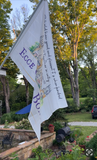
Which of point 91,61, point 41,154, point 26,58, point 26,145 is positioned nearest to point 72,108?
point 91,61

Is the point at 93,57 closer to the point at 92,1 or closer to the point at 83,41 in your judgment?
the point at 83,41

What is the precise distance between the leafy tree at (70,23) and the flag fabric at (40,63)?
20.6 metres

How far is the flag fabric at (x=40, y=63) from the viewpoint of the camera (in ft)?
12.2

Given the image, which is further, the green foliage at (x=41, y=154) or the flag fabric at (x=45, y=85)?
the green foliage at (x=41, y=154)

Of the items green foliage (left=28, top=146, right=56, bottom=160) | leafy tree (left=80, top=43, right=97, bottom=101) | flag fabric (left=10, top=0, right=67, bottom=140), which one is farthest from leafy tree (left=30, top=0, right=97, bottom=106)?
flag fabric (left=10, top=0, right=67, bottom=140)

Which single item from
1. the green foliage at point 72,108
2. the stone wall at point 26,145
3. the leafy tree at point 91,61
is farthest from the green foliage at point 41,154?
the leafy tree at point 91,61

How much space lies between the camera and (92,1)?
942 inches

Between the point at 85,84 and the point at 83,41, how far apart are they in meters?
10.9

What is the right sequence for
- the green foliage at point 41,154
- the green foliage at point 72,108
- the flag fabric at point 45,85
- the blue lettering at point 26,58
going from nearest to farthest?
the flag fabric at point 45,85 < the blue lettering at point 26,58 < the green foliage at point 41,154 < the green foliage at point 72,108

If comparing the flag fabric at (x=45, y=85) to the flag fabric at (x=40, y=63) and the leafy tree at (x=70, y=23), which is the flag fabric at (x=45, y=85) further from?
the leafy tree at (x=70, y=23)

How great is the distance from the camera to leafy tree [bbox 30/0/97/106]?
23859 millimetres

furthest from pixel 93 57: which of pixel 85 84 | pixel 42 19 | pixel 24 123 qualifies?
pixel 42 19

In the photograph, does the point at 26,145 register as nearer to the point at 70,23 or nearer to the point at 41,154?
the point at 41,154

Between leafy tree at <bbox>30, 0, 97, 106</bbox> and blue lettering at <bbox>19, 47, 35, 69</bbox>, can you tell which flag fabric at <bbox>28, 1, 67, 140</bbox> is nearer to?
blue lettering at <bbox>19, 47, 35, 69</bbox>
